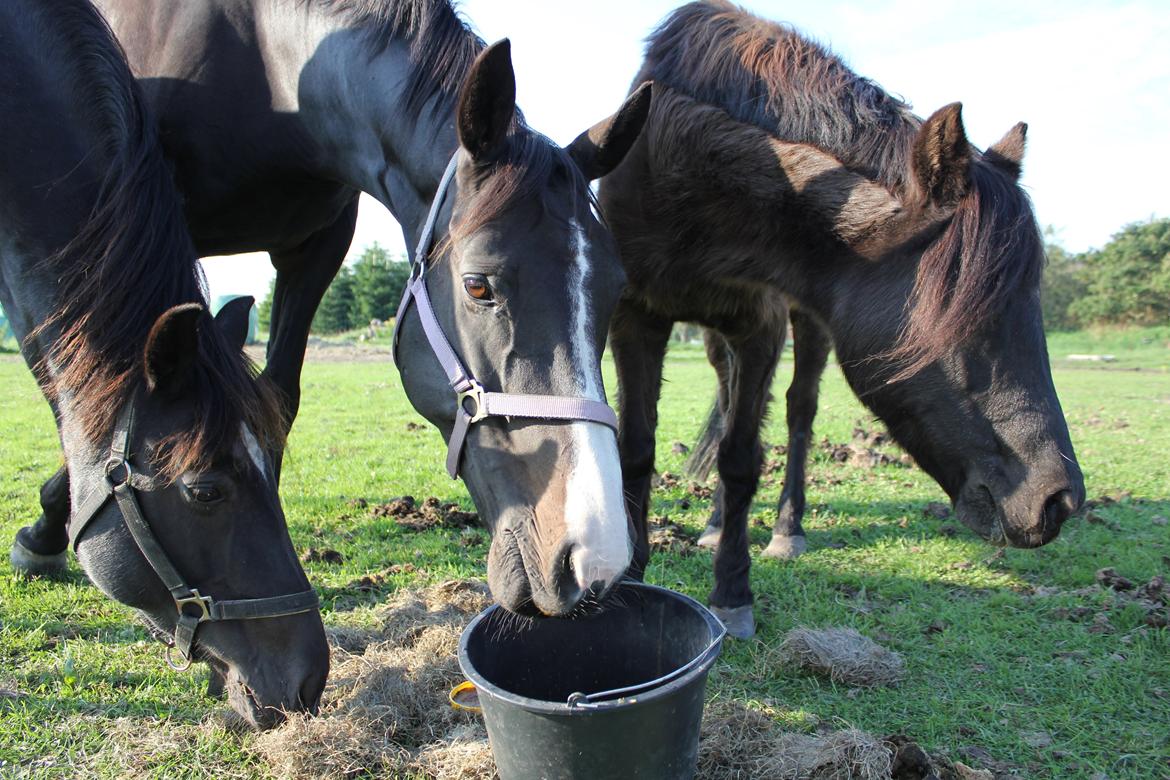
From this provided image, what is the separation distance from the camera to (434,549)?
4.21 m

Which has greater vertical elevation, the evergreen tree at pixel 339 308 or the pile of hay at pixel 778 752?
the evergreen tree at pixel 339 308

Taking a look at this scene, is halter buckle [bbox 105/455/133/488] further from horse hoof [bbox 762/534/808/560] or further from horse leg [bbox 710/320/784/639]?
horse hoof [bbox 762/534/808/560]

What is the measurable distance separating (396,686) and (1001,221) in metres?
2.61

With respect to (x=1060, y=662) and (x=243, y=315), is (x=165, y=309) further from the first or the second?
(x=1060, y=662)

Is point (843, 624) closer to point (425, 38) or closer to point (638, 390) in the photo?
point (638, 390)

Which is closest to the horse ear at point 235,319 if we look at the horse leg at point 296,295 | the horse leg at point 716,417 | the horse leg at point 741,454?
the horse leg at point 296,295

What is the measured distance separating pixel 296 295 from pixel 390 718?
90.8 inches

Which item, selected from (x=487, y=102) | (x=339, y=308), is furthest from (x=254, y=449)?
(x=339, y=308)

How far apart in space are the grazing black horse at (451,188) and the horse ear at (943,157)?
40.8 inches

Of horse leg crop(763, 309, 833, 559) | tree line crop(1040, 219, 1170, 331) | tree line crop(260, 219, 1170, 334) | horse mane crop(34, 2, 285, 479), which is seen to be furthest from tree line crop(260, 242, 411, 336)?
horse mane crop(34, 2, 285, 479)

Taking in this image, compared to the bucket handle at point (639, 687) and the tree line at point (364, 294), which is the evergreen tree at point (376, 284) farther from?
the bucket handle at point (639, 687)

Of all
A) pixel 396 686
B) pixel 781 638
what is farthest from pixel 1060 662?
pixel 396 686

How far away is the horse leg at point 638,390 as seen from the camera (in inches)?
144

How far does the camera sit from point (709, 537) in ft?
15.0
